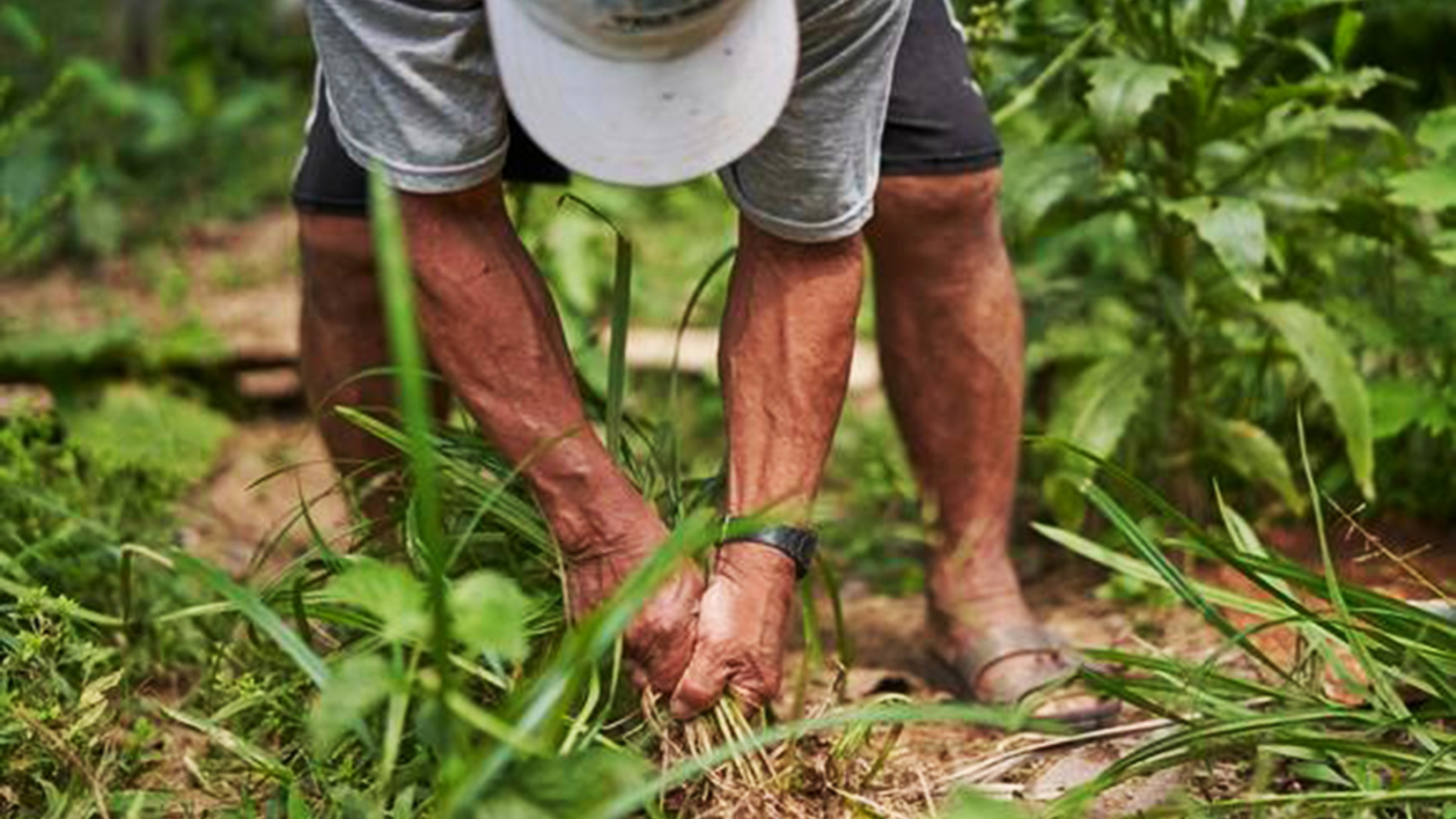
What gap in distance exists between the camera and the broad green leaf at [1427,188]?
2.84m

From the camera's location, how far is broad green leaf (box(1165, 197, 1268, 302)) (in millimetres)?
2773

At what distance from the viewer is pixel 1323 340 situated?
2.93 m

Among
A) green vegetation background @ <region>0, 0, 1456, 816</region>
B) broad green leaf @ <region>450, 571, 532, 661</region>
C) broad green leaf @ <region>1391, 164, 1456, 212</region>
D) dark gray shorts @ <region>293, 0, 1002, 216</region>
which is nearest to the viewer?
broad green leaf @ <region>450, 571, 532, 661</region>

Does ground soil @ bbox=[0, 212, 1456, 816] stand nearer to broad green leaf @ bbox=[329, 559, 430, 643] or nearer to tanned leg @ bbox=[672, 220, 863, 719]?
tanned leg @ bbox=[672, 220, 863, 719]

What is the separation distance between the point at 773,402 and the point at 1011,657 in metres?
0.75

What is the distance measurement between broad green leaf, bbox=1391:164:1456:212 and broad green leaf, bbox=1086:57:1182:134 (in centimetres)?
39

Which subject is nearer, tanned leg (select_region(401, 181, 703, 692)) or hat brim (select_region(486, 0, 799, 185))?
hat brim (select_region(486, 0, 799, 185))

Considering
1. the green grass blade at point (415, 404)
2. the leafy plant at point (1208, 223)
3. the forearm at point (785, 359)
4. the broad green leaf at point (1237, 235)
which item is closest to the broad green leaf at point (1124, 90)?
the leafy plant at point (1208, 223)

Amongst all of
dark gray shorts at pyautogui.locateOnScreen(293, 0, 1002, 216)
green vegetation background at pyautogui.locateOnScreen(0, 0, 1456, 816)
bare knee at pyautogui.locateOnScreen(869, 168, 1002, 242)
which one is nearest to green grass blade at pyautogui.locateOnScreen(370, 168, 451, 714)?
green vegetation background at pyautogui.locateOnScreen(0, 0, 1456, 816)

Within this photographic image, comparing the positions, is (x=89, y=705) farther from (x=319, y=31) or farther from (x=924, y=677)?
(x=924, y=677)

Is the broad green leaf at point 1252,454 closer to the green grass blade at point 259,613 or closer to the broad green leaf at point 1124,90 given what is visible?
the broad green leaf at point 1124,90

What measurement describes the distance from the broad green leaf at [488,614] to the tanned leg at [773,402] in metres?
0.54

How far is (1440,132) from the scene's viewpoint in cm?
294

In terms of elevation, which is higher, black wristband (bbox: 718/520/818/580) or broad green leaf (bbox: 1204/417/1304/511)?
black wristband (bbox: 718/520/818/580)
